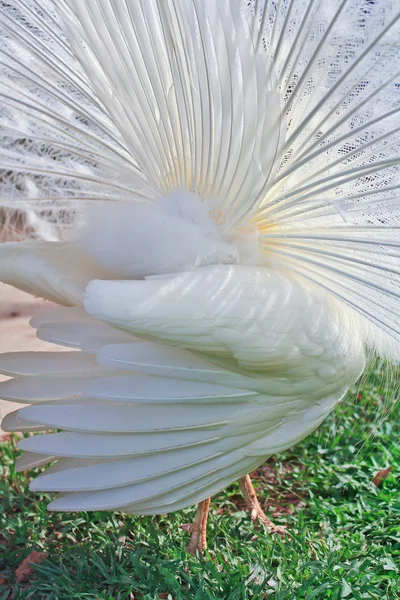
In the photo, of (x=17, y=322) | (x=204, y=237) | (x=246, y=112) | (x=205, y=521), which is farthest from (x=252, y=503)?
(x=17, y=322)

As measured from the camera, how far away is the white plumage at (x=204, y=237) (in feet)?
5.97

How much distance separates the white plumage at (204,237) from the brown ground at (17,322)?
6.80 feet

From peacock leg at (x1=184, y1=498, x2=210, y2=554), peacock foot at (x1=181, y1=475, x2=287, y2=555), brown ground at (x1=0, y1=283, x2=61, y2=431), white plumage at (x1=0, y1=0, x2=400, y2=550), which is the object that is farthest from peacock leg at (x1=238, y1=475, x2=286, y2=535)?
brown ground at (x1=0, y1=283, x2=61, y2=431)

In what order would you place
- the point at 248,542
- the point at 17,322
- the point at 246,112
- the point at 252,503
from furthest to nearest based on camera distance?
the point at 17,322
the point at 252,503
the point at 248,542
the point at 246,112

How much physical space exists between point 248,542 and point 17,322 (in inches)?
109

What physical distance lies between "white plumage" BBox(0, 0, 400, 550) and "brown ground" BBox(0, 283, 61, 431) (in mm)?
2073

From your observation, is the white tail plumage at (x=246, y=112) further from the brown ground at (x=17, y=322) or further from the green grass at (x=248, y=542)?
the brown ground at (x=17, y=322)

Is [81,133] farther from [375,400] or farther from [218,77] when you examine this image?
[375,400]

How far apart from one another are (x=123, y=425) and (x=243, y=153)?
80cm

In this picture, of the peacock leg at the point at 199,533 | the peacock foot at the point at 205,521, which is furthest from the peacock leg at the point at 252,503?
the peacock leg at the point at 199,533

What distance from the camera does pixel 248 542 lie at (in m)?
2.54

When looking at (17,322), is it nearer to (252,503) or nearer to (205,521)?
(252,503)

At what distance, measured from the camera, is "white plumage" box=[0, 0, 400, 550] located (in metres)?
1.82

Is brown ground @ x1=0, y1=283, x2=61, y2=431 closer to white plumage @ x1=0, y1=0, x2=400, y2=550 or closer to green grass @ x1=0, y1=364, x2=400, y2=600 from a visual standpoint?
green grass @ x1=0, y1=364, x2=400, y2=600
